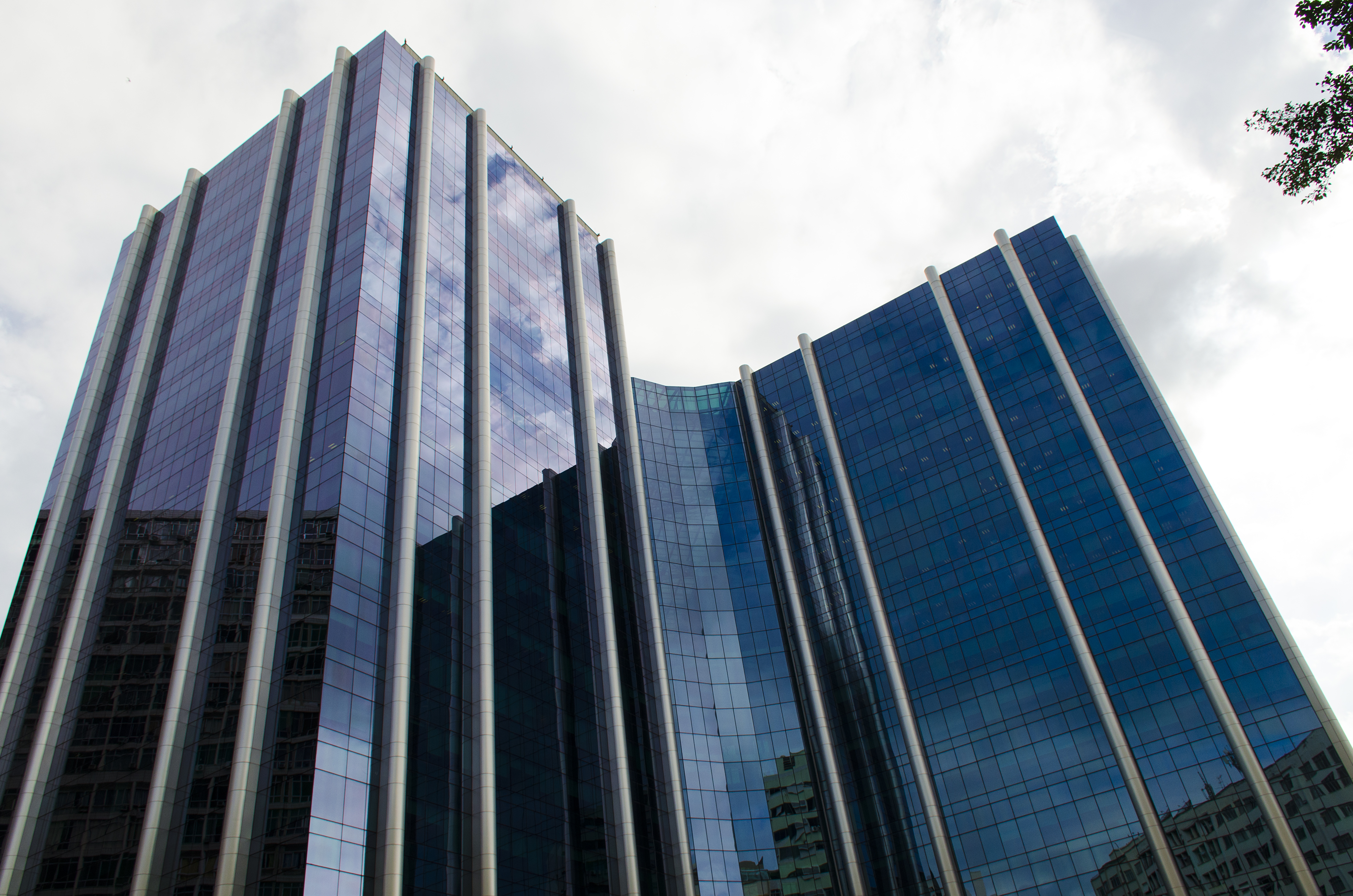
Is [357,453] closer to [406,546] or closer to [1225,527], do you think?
[406,546]

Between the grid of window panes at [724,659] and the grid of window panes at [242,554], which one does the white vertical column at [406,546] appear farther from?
the grid of window panes at [724,659]

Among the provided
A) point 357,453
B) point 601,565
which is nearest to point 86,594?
point 357,453

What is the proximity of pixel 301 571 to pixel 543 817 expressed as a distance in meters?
22.5

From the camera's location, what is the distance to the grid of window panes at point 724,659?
73.1 meters


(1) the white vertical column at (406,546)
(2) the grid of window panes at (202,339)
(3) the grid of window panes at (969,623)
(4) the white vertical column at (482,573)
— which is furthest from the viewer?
(3) the grid of window panes at (969,623)

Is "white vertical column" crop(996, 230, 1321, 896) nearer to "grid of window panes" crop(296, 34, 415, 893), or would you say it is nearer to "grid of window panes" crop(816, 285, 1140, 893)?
"grid of window panes" crop(816, 285, 1140, 893)

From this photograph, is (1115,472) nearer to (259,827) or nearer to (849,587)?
(849,587)

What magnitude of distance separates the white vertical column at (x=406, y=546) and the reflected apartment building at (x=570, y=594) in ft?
0.72

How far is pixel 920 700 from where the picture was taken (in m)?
79.7

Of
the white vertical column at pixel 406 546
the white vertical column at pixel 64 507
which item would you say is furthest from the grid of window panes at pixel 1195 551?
the white vertical column at pixel 64 507

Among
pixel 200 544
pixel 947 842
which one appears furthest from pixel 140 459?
pixel 947 842

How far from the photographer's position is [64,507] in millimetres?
70875

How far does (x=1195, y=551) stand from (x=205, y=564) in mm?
74581

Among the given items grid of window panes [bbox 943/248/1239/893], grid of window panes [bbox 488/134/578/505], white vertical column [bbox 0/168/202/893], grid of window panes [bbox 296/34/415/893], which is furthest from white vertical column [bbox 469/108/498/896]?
grid of window panes [bbox 943/248/1239/893]
